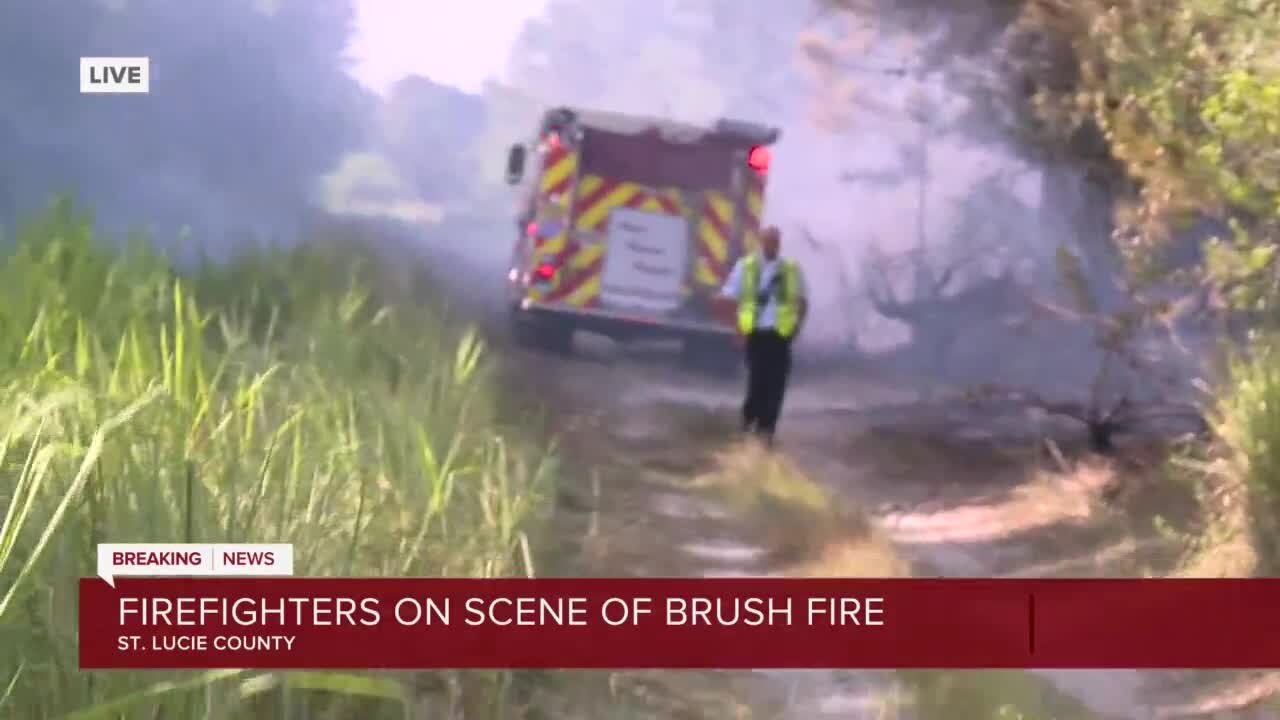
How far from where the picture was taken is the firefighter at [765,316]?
1610 millimetres

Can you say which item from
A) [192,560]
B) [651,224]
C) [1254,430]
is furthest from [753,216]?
[192,560]

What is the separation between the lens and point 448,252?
1.64 m

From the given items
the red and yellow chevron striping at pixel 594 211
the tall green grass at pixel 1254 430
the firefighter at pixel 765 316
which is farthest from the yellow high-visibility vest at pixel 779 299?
the tall green grass at pixel 1254 430

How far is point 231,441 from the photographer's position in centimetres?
139

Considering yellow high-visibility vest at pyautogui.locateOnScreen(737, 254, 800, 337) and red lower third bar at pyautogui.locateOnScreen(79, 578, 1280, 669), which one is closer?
red lower third bar at pyautogui.locateOnScreen(79, 578, 1280, 669)

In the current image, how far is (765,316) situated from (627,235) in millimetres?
283

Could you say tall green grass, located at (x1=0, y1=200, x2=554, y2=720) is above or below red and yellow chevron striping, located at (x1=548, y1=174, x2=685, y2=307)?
below

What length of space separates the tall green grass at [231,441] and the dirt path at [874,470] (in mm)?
123

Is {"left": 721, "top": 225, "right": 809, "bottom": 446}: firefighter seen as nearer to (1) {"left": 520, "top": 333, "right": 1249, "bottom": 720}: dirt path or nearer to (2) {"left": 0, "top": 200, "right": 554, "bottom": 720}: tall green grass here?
(1) {"left": 520, "top": 333, "right": 1249, "bottom": 720}: dirt path

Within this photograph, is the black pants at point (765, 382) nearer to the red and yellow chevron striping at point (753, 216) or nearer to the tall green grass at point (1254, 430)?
the red and yellow chevron striping at point (753, 216)

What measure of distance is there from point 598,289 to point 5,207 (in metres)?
0.83

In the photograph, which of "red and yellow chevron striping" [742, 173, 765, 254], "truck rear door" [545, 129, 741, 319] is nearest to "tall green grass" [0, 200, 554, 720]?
"truck rear door" [545, 129, 741, 319]

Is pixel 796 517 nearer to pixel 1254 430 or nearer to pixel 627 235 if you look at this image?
pixel 627 235

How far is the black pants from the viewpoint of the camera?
1621 mm
